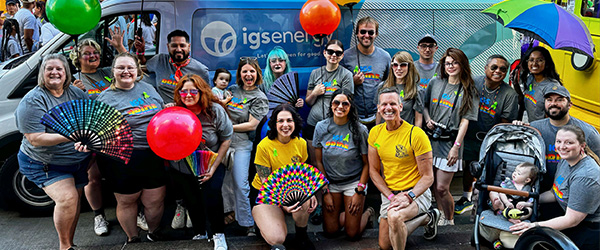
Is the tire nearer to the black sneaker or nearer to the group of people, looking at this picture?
the group of people

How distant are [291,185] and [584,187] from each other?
227 centimetres

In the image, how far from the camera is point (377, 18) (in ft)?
19.5

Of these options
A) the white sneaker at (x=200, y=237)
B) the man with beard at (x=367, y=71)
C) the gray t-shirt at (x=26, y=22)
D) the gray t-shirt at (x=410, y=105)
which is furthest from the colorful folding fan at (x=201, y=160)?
the gray t-shirt at (x=26, y=22)

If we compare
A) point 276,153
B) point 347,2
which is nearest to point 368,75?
point 347,2

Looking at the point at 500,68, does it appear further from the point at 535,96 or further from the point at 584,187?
the point at 584,187

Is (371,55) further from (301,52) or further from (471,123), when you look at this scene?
(471,123)

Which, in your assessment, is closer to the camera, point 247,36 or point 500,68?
point 500,68

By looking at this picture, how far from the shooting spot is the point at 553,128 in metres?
4.34

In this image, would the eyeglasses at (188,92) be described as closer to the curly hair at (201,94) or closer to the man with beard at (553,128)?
the curly hair at (201,94)

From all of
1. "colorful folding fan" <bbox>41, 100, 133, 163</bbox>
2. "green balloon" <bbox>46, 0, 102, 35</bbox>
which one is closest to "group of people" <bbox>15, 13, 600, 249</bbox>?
"colorful folding fan" <bbox>41, 100, 133, 163</bbox>

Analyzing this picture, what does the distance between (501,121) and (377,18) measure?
1.88 meters

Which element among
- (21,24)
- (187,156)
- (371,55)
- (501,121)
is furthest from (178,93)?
(21,24)

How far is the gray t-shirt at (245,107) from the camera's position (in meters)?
4.98

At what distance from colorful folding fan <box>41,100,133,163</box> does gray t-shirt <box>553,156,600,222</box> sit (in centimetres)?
348
